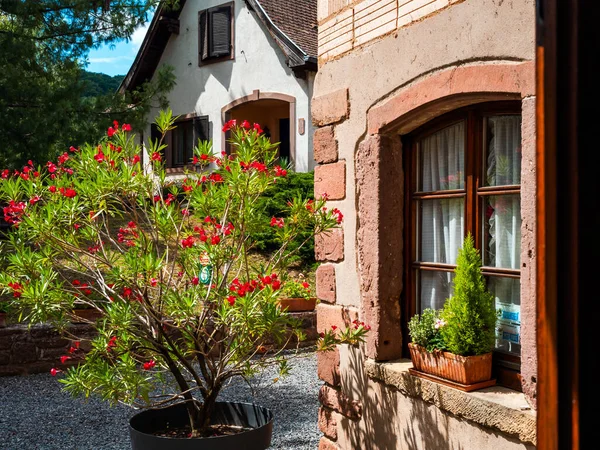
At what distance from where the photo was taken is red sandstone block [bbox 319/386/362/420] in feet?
14.4

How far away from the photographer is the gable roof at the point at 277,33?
14.3 m

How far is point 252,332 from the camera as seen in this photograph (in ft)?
12.0

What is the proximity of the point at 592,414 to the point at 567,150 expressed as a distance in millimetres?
359

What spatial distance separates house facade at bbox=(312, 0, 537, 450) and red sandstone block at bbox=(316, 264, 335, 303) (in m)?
0.01

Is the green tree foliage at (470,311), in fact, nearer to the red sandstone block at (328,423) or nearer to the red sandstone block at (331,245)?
the red sandstone block at (331,245)

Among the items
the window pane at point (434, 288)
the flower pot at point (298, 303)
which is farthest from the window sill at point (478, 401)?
the flower pot at point (298, 303)

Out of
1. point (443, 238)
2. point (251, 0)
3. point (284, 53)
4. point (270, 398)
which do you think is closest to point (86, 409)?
point (270, 398)

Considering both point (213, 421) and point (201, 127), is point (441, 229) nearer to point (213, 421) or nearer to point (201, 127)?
point (213, 421)

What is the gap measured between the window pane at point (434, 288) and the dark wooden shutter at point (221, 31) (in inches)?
506

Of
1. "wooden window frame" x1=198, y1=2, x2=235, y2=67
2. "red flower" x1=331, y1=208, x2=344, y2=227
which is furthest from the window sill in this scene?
"wooden window frame" x1=198, y1=2, x2=235, y2=67

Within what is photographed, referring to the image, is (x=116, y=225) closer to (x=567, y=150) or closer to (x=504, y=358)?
(x=504, y=358)

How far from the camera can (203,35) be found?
1675cm

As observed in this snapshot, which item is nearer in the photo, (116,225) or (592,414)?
(592,414)

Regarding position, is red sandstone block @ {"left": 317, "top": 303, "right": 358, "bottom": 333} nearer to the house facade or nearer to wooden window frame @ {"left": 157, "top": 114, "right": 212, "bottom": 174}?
the house facade
